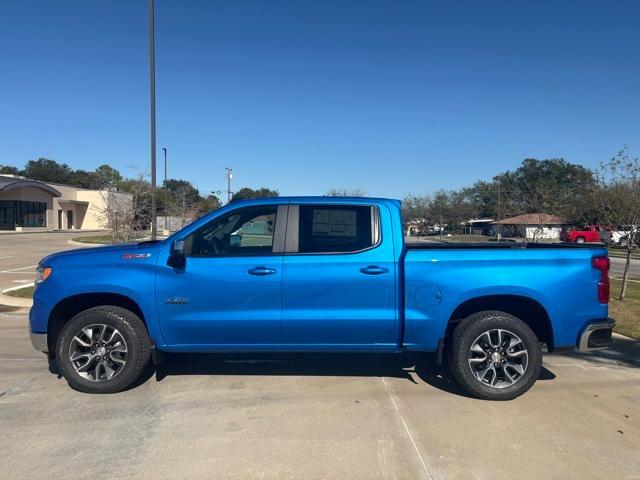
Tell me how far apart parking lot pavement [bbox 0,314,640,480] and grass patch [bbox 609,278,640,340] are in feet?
6.65

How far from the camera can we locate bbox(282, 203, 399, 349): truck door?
181 inches

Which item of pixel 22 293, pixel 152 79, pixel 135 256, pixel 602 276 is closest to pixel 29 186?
pixel 152 79

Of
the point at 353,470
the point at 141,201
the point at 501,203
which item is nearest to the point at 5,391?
the point at 353,470

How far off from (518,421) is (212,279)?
2.97 meters

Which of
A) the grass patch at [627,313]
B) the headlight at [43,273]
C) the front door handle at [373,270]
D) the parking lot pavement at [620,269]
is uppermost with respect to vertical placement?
the front door handle at [373,270]

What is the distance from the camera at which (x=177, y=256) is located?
459cm

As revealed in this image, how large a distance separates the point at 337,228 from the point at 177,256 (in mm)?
1542

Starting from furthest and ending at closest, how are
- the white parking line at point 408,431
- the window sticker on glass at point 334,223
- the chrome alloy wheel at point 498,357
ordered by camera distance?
the window sticker on glass at point 334,223
the chrome alloy wheel at point 498,357
the white parking line at point 408,431

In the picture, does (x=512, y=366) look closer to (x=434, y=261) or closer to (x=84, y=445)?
(x=434, y=261)

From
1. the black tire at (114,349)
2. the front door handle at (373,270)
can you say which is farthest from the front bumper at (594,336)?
the black tire at (114,349)

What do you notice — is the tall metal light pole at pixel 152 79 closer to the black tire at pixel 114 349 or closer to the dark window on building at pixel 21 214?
the black tire at pixel 114 349

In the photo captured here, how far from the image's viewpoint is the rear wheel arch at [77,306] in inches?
188

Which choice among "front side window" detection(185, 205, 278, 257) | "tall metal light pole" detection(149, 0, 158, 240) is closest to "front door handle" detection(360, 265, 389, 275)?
"front side window" detection(185, 205, 278, 257)

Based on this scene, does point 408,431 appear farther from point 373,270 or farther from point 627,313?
point 627,313
